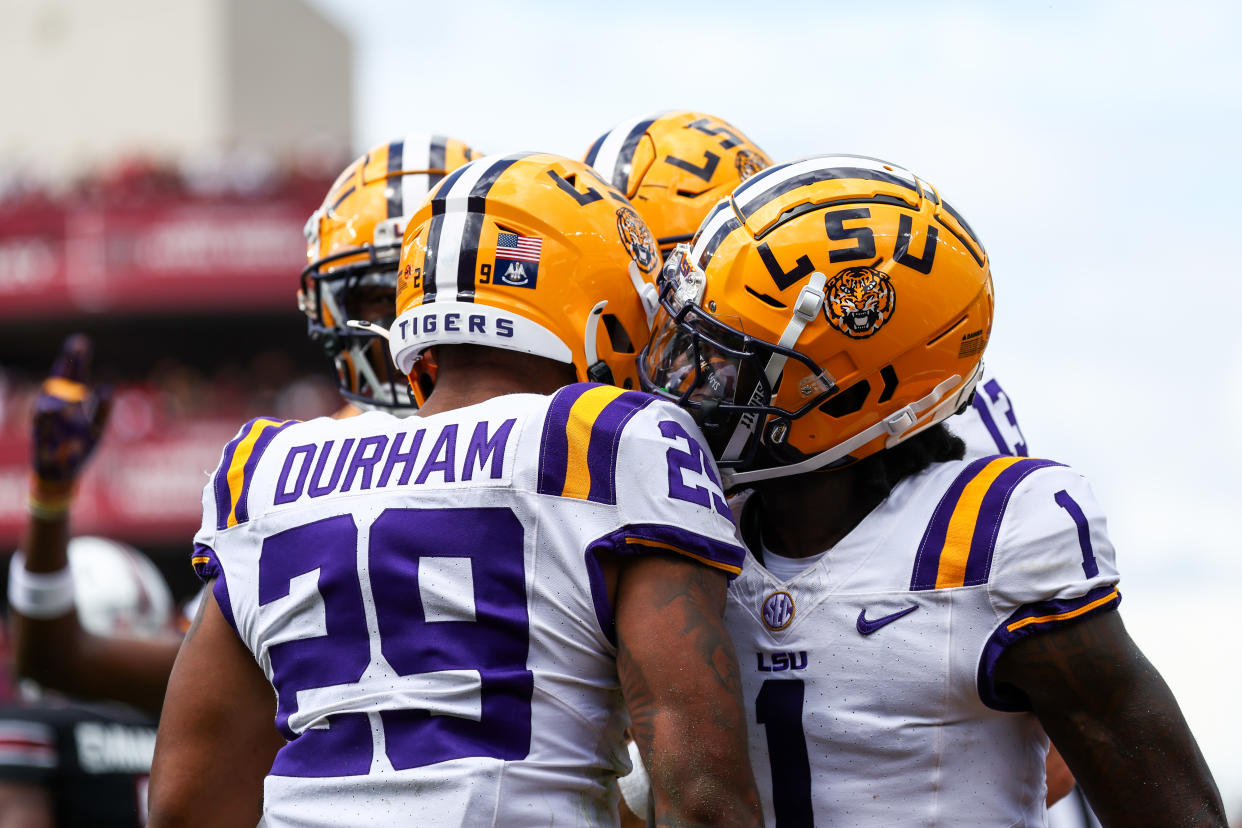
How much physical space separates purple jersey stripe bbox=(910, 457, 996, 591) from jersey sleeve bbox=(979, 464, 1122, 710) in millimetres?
100

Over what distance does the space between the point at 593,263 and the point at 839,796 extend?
1.10 metres

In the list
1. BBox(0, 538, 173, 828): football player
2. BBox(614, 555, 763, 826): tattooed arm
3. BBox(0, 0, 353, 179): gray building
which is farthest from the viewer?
BBox(0, 0, 353, 179): gray building

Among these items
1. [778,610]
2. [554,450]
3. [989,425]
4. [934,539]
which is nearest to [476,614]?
[554,450]

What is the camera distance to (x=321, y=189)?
18688 millimetres

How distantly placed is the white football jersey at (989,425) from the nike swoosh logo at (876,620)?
94 cm

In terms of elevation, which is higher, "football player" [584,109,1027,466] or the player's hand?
"football player" [584,109,1027,466]

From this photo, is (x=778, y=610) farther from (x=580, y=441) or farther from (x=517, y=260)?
(x=517, y=260)

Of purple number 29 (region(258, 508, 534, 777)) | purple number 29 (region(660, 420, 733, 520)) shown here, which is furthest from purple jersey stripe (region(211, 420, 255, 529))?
purple number 29 (region(660, 420, 733, 520))

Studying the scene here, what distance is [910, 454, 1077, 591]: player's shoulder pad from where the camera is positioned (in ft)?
7.50

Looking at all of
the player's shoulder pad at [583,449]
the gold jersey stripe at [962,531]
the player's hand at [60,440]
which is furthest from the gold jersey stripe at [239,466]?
the player's hand at [60,440]

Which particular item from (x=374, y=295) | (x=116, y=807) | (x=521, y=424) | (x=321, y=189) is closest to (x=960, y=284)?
(x=521, y=424)

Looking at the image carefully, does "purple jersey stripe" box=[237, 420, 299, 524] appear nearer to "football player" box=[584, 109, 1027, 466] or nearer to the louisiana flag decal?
the louisiana flag decal

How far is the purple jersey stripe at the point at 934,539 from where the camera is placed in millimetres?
2328

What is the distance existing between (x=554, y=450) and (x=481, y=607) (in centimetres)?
28
